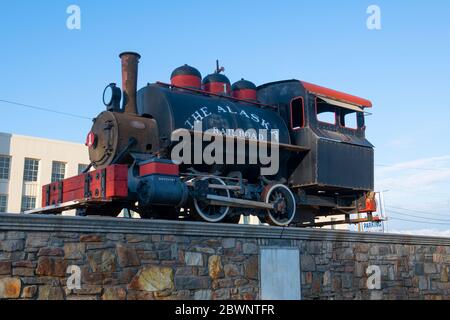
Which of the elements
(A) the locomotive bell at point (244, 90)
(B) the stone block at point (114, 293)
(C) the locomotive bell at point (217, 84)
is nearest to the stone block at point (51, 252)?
(B) the stone block at point (114, 293)

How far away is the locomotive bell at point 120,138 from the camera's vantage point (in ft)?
30.2

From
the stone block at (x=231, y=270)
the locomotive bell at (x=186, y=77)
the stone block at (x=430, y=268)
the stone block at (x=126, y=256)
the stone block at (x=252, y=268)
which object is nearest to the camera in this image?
the stone block at (x=126, y=256)

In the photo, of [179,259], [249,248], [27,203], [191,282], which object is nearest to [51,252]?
[179,259]

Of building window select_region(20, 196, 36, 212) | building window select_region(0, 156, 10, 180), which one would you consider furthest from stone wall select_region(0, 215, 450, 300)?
building window select_region(0, 156, 10, 180)

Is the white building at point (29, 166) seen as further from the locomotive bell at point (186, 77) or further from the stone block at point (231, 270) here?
the stone block at point (231, 270)

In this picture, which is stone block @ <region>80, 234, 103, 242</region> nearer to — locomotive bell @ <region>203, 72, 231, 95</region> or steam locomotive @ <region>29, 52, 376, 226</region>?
steam locomotive @ <region>29, 52, 376, 226</region>

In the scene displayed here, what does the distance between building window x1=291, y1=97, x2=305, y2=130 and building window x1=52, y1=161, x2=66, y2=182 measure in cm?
2250

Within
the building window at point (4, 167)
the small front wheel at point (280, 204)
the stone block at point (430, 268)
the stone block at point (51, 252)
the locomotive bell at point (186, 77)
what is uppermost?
the building window at point (4, 167)

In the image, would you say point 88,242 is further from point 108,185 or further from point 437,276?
point 437,276

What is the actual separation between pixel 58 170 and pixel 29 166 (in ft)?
5.62

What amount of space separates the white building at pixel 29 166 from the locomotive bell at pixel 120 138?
2138 centimetres
